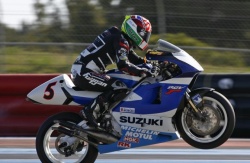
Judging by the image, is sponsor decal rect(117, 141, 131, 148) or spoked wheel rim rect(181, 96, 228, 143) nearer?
spoked wheel rim rect(181, 96, 228, 143)

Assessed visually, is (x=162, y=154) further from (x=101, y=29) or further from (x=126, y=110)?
(x=101, y=29)

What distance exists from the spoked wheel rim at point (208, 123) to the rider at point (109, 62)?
62 centimetres

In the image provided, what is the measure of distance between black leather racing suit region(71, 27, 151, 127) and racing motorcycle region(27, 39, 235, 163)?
0.23ft

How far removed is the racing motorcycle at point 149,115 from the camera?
23.8 feet

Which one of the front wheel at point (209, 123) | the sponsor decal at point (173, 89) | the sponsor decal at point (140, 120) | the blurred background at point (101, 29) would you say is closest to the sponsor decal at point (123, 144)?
the sponsor decal at point (140, 120)

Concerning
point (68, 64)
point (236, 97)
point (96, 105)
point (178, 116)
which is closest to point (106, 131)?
point (96, 105)

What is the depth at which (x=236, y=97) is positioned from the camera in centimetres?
974

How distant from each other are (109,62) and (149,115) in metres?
0.75

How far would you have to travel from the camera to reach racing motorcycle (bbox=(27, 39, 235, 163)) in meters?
7.25

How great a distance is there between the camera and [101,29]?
11641 millimetres

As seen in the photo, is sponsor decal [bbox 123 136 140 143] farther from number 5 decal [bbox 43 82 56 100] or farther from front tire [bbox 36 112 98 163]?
number 5 decal [bbox 43 82 56 100]

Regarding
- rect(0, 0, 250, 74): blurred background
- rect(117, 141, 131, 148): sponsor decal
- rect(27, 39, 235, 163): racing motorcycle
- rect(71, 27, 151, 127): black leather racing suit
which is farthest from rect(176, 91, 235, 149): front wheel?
rect(0, 0, 250, 74): blurred background

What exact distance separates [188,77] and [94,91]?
1.07 metres

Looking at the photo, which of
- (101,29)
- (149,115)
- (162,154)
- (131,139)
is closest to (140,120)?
(149,115)
